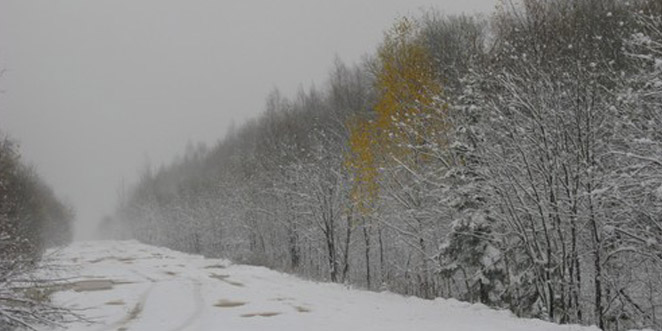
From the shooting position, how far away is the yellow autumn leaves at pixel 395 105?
17969mm

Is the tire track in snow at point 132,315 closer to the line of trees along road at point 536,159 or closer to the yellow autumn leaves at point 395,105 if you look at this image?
the line of trees along road at point 536,159

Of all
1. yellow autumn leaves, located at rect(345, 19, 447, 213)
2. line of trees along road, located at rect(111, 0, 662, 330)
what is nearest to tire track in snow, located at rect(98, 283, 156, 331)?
line of trees along road, located at rect(111, 0, 662, 330)

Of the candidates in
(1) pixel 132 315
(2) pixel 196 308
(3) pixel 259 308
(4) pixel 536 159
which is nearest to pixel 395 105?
(4) pixel 536 159

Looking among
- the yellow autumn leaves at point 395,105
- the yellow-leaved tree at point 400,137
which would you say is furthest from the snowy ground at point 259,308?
the yellow autumn leaves at point 395,105

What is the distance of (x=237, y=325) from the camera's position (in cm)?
1048

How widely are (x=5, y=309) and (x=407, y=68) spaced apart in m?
15.0

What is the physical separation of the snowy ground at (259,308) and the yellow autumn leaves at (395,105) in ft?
17.3

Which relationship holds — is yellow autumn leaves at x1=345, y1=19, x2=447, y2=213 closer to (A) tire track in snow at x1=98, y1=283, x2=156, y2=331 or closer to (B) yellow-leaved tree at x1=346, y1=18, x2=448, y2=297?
(B) yellow-leaved tree at x1=346, y1=18, x2=448, y2=297

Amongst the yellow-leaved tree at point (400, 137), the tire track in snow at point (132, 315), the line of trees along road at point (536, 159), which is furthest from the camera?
the yellow-leaved tree at point (400, 137)

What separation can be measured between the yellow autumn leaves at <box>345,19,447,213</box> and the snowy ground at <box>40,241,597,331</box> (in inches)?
207

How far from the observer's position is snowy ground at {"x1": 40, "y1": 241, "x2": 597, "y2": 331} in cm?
1023

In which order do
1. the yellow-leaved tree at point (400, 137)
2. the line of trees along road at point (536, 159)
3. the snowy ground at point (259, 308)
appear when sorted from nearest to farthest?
the line of trees along road at point (536, 159) → the snowy ground at point (259, 308) → the yellow-leaved tree at point (400, 137)

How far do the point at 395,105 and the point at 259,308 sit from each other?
9186 millimetres

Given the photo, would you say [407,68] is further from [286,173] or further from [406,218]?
[286,173]
